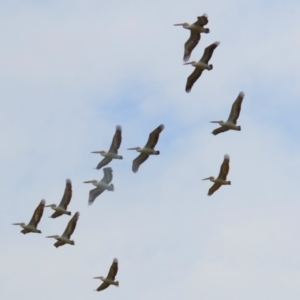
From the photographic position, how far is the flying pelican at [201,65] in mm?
67750

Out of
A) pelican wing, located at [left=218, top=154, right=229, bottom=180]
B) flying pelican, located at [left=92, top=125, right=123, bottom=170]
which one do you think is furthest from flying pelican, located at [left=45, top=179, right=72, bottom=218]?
pelican wing, located at [left=218, top=154, right=229, bottom=180]

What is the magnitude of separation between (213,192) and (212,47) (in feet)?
20.0

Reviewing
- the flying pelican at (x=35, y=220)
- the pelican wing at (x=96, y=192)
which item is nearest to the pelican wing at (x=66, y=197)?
the flying pelican at (x=35, y=220)

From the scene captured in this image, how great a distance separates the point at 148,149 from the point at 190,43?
4337mm

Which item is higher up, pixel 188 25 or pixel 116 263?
pixel 188 25

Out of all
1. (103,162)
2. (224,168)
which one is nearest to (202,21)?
(224,168)

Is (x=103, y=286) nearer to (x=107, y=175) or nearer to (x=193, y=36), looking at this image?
(x=107, y=175)

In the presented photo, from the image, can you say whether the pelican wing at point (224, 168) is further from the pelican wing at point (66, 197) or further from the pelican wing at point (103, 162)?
the pelican wing at point (66, 197)

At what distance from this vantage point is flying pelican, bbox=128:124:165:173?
2685 inches

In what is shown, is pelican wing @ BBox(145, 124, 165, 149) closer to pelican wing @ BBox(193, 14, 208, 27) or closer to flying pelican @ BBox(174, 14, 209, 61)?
flying pelican @ BBox(174, 14, 209, 61)

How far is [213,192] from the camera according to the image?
7031 centimetres

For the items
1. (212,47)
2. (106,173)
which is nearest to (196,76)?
(212,47)

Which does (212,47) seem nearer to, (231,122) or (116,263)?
(231,122)

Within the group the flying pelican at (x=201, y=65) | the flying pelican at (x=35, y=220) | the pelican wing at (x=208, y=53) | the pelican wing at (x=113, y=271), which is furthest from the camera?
the flying pelican at (x=35, y=220)
